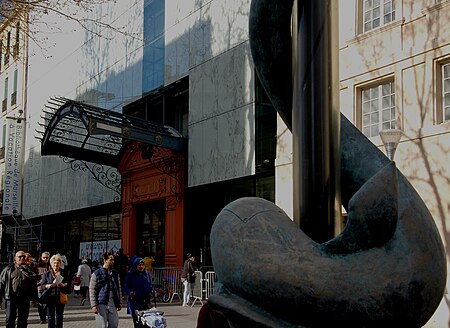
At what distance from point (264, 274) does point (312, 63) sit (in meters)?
0.93

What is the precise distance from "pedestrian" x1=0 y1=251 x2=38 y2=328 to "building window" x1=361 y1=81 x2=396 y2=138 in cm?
829

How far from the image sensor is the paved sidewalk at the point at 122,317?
1377 cm

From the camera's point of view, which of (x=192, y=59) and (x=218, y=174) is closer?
(x=218, y=174)

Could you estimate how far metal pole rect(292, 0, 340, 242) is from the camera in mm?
2705

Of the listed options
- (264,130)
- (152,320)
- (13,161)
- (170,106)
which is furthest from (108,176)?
(152,320)

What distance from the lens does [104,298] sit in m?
9.91

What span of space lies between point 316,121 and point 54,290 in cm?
884

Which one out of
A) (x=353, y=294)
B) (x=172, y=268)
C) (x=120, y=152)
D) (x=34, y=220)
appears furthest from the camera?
(x=34, y=220)

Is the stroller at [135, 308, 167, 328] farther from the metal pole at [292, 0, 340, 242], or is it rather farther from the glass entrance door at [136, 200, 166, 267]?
the glass entrance door at [136, 200, 166, 267]

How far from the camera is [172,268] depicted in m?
20.7

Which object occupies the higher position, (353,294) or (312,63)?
(312,63)

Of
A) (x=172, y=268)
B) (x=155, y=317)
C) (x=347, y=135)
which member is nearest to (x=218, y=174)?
(x=172, y=268)

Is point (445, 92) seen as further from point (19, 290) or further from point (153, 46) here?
point (153, 46)

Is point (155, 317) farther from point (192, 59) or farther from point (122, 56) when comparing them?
point (122, 56)
